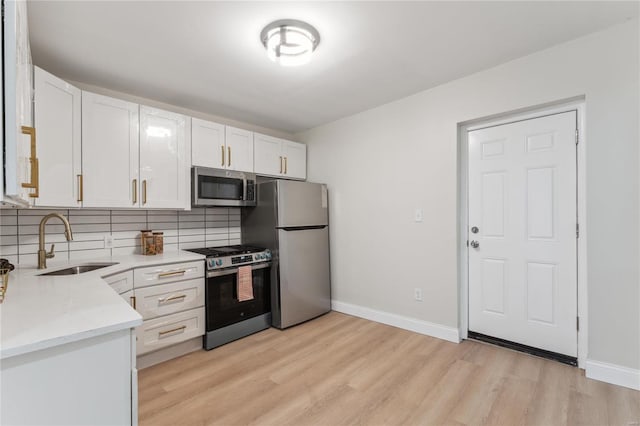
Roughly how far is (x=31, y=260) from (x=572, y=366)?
4146 millimetres

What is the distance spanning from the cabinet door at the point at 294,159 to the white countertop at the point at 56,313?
2.43m

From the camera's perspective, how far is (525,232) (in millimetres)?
2496

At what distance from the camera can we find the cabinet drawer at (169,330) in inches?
91.1

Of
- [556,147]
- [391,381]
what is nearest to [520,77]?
[556,147]

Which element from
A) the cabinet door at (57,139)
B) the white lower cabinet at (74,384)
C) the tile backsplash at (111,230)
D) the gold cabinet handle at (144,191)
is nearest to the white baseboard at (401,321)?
the tile backsplash at (111,230)

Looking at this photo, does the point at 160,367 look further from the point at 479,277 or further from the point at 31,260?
the point at 479,277

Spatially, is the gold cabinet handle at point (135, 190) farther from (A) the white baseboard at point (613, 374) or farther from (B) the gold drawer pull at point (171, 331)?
(A) the white baseboard at point (613, 374)

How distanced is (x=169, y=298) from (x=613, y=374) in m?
3.18

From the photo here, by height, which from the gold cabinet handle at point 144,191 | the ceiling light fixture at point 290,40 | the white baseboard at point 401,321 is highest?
the ceiling light fixture at point 290,40

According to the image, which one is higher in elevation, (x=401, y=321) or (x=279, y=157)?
(x=279, y=157)

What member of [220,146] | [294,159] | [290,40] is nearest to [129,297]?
[220,146]

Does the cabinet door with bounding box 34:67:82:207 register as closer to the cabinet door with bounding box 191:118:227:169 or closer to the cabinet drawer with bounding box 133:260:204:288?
the cabinet drawer with bounding box 133:260:204:288

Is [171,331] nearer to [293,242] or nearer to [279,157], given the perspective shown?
[293,242]

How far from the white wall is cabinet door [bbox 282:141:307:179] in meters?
0.11
